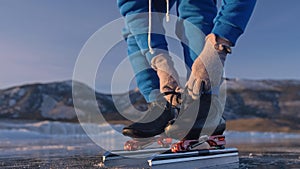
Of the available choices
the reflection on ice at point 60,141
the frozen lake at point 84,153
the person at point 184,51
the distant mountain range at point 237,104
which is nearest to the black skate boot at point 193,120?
the person at point 184,51

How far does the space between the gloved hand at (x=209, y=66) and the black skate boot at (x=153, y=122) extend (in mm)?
143

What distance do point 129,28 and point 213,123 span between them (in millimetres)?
412

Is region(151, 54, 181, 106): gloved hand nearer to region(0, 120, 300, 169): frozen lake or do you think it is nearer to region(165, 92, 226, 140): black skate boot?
region(165, 92, 226, 140): black skate boot

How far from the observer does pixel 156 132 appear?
2.88 ft

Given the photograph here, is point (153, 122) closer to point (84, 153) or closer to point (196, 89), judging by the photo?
point (196, 89)

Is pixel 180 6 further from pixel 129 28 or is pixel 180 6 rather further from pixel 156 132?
pixel 156 132

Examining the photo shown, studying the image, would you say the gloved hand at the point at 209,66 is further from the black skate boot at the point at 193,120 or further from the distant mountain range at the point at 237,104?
the distant mountain range at the point at 237,104

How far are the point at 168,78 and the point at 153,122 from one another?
124mm

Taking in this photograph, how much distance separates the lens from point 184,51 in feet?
3.21

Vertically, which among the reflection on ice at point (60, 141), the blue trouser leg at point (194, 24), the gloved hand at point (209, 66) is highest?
the blue trouser leg at point (194, 24)

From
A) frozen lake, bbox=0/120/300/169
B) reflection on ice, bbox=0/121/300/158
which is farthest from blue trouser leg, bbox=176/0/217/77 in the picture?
reflection on ice, bbox=0/121/300/158

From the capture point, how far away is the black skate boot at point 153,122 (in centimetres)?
85

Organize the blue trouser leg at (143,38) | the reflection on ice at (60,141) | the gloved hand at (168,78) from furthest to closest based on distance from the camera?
1. the reflection on ice at (60,141)
2. the blue trouser leg at (143,38)
3. the gloved hand at (168,78)

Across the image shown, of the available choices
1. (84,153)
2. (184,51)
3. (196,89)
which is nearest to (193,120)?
(196,89)
